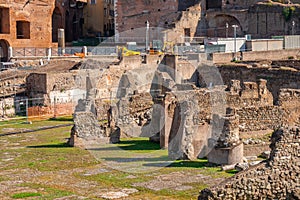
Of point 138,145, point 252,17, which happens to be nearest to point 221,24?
point 252,17

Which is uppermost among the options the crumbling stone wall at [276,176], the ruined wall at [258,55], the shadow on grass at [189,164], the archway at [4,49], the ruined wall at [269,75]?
the archway at [4,49]

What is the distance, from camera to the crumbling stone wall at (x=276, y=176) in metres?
11.4

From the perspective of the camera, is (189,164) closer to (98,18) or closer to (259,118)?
(259,118)

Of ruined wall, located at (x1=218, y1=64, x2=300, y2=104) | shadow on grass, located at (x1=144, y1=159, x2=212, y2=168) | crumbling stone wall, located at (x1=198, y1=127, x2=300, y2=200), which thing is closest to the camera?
crumbling stone wall, located at (x1=198, y1=127, x2=300, y2=200)

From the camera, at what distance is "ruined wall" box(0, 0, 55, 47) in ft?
139

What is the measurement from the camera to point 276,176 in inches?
461

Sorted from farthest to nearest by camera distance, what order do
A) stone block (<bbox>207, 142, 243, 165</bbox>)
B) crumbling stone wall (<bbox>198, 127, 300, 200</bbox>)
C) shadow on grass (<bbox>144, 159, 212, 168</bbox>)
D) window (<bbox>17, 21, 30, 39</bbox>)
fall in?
window (<bbox>17, 21, 30, 39</bbox>)
shadow on grass (<bbox>144, 159, 212, 168</bbox>)
stone block (<bbox>207, 142, 243, 165</bbox>)
crumbling stone wall (<bbox>198, 127, 300, 200</bbox>)

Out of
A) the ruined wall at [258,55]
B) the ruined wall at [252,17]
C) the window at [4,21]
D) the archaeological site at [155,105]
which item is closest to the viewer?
the archaeological site at [155,105]

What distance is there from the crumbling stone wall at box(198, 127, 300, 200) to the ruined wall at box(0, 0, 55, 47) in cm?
3271

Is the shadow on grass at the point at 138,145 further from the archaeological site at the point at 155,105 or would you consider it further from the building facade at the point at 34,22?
the building facade at the point at 34,22

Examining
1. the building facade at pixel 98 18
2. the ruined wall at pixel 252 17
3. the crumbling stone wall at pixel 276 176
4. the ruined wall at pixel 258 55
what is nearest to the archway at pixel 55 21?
the building facade at pixel 98 18

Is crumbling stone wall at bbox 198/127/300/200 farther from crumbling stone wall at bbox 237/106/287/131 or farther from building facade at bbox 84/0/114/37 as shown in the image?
building facade at bbox 84/0/114/37

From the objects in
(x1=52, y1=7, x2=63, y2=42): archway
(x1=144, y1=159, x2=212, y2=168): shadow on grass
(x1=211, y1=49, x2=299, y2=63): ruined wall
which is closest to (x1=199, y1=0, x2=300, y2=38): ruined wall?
(x1=211, y1=49, x2=299, y2=63): ruined wall

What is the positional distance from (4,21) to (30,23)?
223 centimetres
